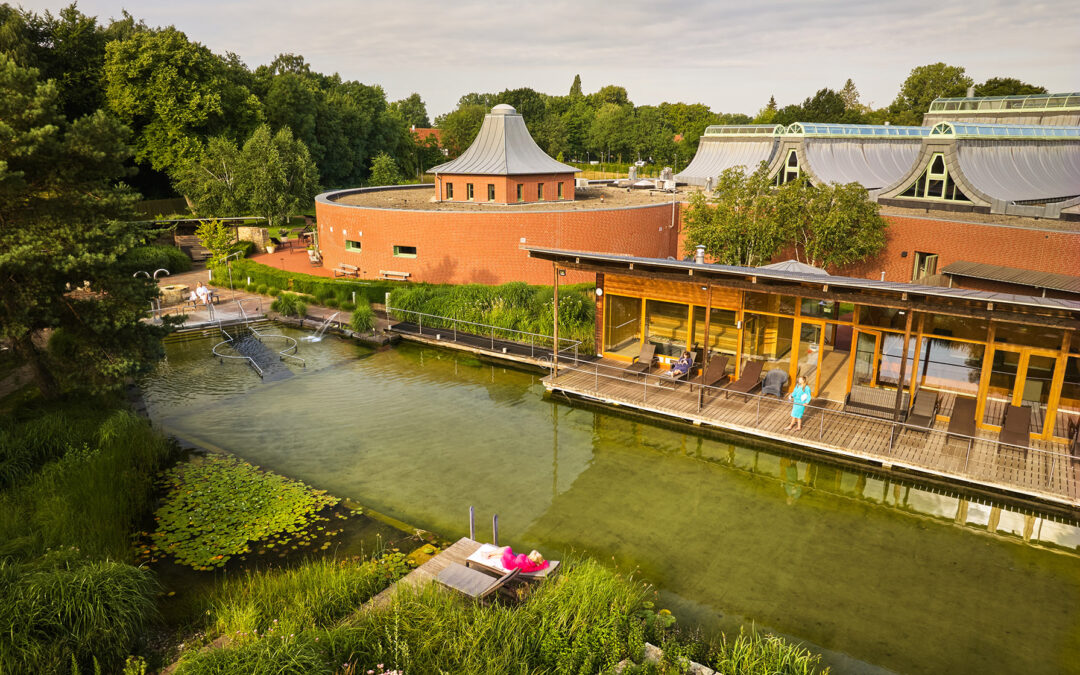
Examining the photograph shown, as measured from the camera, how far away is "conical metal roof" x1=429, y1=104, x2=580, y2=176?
31875mm

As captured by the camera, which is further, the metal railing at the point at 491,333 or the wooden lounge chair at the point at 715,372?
the metal railing at the point at 491,333

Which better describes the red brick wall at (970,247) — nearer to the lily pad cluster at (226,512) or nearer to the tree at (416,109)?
the lily pad cluster at (226,512)

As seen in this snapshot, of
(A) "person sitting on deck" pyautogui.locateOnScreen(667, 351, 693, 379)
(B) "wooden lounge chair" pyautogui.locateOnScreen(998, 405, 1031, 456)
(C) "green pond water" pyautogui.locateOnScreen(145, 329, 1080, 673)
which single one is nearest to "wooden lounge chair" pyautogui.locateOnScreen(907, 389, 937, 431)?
(B) "wooden lounge chair" pyautogui.locateOnScreen(998, 405, 1031, 456)

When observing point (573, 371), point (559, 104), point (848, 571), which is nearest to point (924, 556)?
point (848, 571)

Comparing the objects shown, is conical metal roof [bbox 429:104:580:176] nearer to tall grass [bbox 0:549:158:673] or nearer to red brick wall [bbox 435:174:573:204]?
red brick wall [bbox 435:174:573:204]

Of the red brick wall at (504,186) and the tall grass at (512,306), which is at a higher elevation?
the red brick wall at (504,186)

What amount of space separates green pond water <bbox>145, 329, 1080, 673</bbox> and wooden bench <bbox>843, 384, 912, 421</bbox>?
150 centimetres

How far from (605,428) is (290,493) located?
272 inches

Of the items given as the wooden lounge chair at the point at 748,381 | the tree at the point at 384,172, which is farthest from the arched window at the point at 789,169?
the tree at the point at 384,172

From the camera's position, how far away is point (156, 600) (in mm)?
9133

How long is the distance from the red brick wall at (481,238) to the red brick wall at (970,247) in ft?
31.7

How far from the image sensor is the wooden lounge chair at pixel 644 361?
53.9 feet

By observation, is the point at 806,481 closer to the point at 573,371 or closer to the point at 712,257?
the point at 573,371

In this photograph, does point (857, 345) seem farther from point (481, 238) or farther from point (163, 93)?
point (163, 93)
